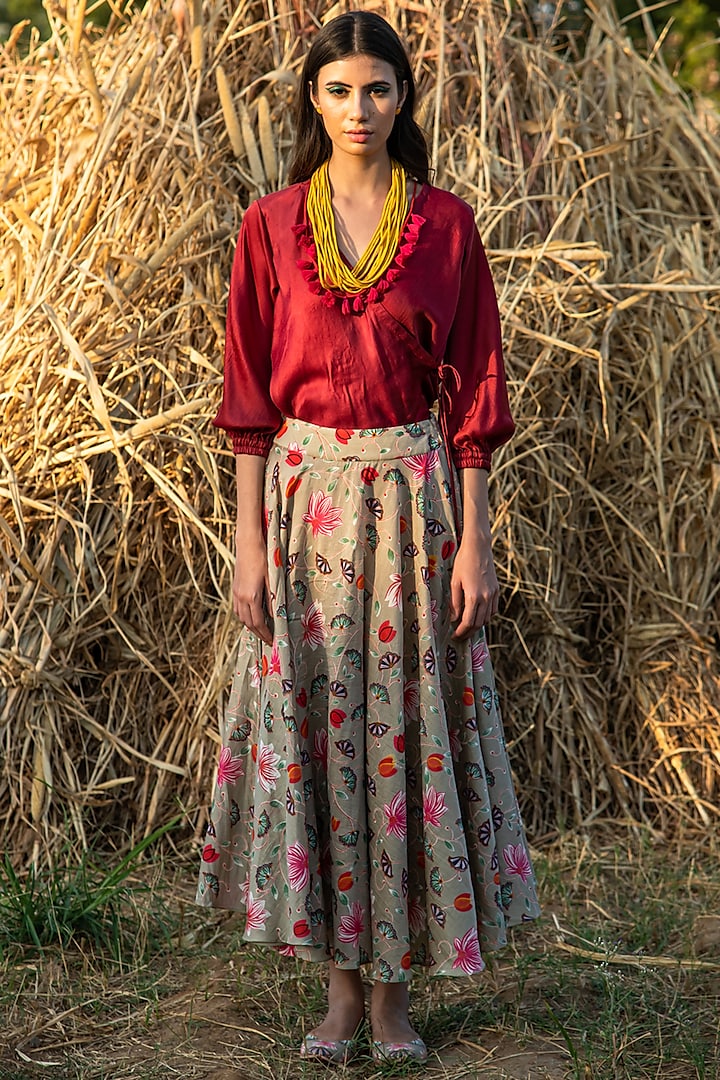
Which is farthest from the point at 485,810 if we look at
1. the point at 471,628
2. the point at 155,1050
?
the point at 155,1050

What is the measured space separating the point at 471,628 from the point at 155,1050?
36.2 inches

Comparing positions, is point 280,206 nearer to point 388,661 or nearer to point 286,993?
point 388,661

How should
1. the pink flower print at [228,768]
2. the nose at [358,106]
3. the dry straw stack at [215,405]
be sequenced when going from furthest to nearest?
the dry straw stack at [215,405]
the pink flower print at [228,768]
the nose at [358,106]

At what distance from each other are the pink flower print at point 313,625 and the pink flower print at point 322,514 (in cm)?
12

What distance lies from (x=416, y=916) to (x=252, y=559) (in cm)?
63

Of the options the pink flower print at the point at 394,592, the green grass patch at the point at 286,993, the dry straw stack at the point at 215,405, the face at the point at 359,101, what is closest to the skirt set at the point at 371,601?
the pink flower print at the point at 394,592

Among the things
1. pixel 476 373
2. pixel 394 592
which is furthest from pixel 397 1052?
pixel 476 373

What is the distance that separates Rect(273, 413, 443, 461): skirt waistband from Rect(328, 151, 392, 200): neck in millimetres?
367

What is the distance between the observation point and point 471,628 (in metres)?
2.06

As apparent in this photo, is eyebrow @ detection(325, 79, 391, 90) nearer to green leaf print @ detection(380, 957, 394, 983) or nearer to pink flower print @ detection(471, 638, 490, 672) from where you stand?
pink flower print @ detection(471, 638, 490, 672)

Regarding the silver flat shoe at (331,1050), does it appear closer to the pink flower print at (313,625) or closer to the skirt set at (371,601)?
the skirt set at (371,601)

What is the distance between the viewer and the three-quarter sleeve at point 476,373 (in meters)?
2.08

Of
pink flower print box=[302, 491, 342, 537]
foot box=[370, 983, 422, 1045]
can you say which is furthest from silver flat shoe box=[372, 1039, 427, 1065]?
pink flower print box=[302, 491, 342, 537]

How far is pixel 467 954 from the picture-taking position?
6.61 ft
